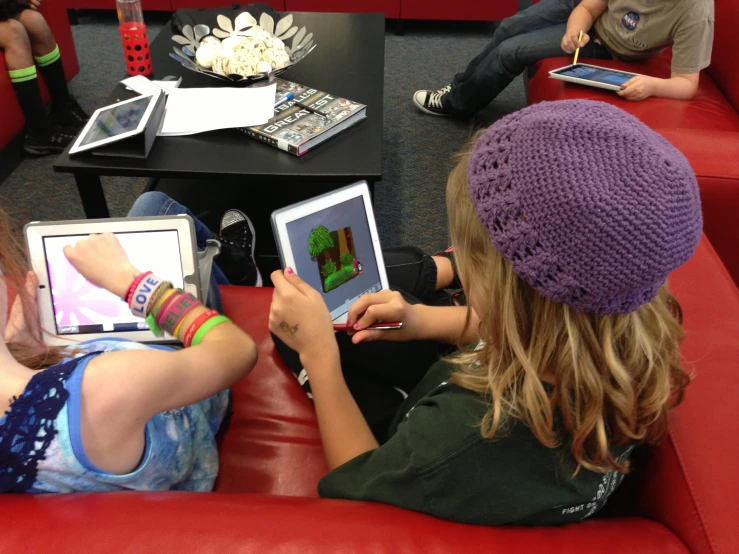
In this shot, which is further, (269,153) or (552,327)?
(269,153)

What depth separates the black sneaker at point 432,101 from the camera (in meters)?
2.62

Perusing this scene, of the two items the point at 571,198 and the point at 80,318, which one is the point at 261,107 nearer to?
the point at 80,318

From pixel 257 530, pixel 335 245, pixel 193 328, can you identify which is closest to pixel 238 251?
pixel 335 245

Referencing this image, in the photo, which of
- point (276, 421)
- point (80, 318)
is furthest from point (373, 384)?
point (80, 318)

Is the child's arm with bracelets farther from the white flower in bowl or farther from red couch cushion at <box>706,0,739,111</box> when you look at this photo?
red couch cushion at <box>706,0,739,111</box>

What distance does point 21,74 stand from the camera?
2.13 meters

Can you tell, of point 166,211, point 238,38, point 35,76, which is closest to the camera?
point 166,211

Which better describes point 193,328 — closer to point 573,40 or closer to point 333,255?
point 333,255

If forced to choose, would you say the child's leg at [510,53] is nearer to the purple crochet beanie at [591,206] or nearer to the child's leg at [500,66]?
the child's leg at [500,66]

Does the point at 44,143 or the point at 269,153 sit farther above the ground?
the point at 269,153

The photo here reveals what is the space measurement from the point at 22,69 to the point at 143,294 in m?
1.82

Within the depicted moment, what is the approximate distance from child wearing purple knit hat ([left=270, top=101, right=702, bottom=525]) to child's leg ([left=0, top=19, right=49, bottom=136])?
2.09 m

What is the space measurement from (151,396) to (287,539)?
0.21 meters

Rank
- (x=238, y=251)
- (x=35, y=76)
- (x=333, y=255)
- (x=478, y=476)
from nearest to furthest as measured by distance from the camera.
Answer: (x=478, y=476), (x=333, y=255), (x=238, y=251), (x=35, y=76)
